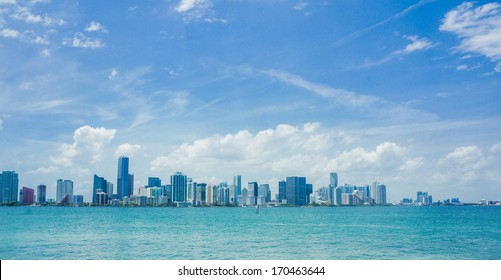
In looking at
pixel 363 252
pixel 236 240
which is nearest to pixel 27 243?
pixel 236 240

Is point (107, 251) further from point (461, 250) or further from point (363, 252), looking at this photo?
point (461, 250)

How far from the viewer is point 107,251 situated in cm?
3112

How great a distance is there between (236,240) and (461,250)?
17.5 m

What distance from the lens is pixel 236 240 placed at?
128 ft
